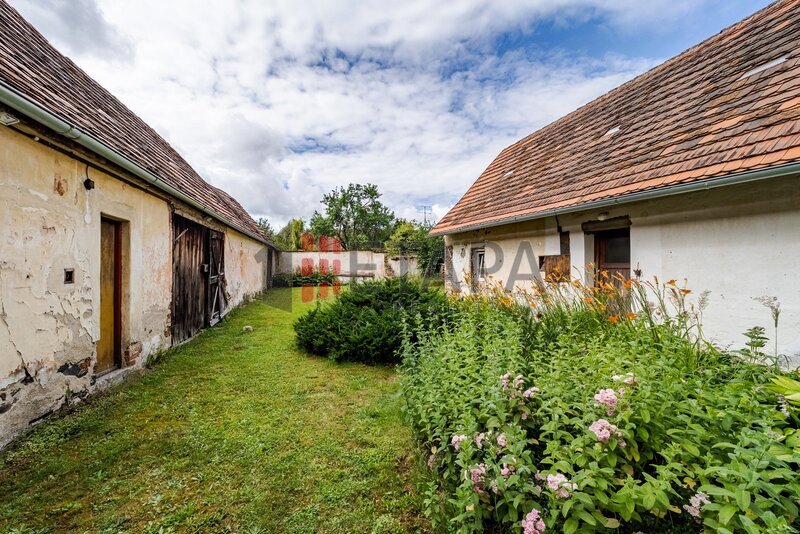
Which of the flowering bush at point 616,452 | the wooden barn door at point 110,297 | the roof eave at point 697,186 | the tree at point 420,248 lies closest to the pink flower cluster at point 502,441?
the flowering bush at point 616,452

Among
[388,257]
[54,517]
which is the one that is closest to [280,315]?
[54,517]

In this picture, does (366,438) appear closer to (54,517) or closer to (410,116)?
(54,517)

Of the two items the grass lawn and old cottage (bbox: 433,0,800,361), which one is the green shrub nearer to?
the grass lawn

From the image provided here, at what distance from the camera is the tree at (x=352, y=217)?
112 ft

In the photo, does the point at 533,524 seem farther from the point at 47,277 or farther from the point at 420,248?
the point at 420,248

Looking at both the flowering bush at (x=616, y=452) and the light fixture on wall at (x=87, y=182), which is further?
the light fixture on wall at (x=87, y=182)

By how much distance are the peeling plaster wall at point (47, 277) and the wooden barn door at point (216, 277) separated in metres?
3.29

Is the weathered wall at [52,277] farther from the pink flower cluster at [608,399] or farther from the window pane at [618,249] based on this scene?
the window pane at [618,249]

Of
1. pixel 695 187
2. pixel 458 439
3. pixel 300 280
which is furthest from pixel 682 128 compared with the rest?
pixel 300 280

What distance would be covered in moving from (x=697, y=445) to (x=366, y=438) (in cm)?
243

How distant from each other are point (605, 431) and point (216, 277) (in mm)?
8570

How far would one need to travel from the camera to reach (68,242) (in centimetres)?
327

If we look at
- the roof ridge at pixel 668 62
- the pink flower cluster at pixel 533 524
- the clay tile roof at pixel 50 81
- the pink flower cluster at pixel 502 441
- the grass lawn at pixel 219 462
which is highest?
the roof ridge at pixel 668 62

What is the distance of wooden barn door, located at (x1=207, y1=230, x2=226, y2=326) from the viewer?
7547 millimetres
